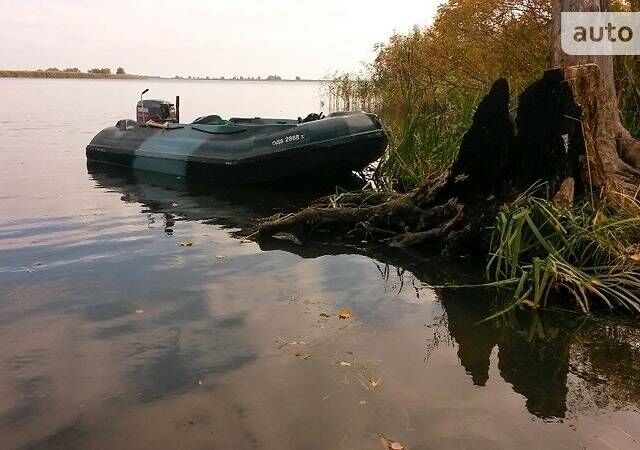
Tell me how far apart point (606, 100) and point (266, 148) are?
16.0 ft

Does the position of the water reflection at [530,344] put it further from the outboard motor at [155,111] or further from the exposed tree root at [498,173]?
the outboard motor at [155,111]

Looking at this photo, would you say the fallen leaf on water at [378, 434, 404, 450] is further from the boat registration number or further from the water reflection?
the boat registration number

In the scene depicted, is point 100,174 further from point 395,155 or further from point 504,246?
point 504,246

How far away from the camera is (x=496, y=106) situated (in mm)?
5309

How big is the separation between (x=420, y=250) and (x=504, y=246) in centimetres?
128

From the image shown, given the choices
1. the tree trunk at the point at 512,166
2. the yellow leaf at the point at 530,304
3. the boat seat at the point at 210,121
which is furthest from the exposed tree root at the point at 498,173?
the boat seat at the point at 210,121

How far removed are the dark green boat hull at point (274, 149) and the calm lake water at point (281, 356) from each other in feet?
9.86

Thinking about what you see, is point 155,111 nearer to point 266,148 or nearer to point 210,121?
point 210,121

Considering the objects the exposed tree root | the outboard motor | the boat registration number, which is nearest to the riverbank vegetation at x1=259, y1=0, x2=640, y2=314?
the exposed tree root

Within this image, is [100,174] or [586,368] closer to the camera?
[586,368]

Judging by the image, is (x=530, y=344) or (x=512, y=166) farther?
(x=512, y=166)

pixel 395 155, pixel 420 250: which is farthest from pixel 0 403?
pixel 395 155

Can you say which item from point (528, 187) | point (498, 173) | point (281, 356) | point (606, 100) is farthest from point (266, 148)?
point (281, 356)

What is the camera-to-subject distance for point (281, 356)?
11.6 feet
